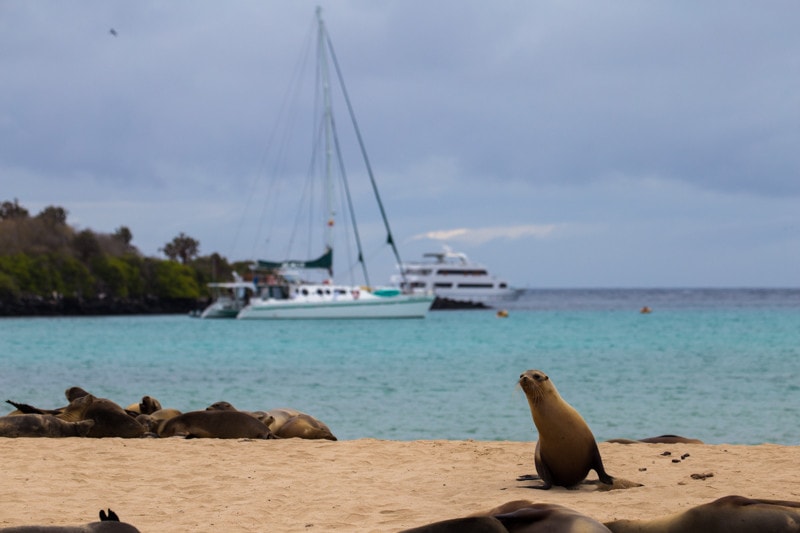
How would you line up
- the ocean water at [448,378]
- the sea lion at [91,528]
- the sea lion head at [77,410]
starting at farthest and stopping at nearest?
the ocean water at [448,378] → the sea lion head at [77,410] → the sea lion at [91,528]

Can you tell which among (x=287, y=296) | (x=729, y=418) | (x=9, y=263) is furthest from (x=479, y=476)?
(x=9, y=263)

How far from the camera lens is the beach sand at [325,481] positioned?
23.4 feet

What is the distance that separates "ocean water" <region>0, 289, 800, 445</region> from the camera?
17469 millimetres

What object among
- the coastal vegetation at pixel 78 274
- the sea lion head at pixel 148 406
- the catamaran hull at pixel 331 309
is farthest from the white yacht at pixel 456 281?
the sea lion head at pixel 148 406

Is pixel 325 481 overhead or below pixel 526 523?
below

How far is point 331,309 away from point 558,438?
199 ft

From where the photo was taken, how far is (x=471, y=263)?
113 meters

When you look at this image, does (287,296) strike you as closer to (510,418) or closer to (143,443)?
(510,418)

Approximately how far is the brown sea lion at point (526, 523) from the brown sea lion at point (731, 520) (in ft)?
1.13

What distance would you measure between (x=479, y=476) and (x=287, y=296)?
6259cm

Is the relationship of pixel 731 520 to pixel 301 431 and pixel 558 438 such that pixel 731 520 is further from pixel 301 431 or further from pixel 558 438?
pixel 301 431

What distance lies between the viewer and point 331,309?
224ft

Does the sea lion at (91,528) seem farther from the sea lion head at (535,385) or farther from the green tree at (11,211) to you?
the green tree at (11,211)

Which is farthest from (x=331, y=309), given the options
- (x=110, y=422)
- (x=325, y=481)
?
(x=325, y=481)
